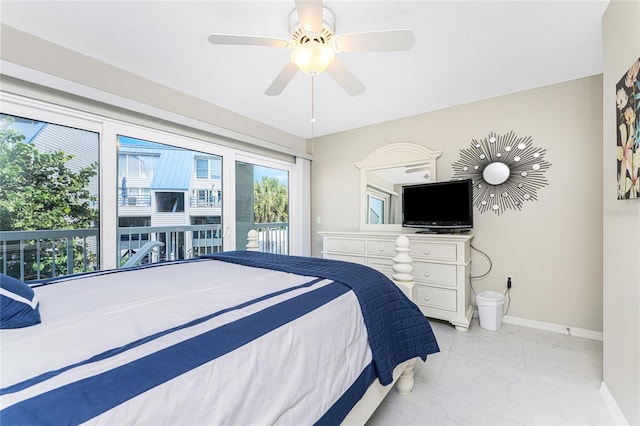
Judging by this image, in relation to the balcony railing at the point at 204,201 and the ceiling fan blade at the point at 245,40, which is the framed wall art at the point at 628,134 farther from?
the balcony railing at the point at 204,201

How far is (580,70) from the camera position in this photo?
240 centimetres

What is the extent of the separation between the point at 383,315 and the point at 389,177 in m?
2.46

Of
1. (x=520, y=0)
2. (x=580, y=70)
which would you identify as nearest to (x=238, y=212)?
(x=520, y=0)

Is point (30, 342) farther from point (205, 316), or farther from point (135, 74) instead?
point (135, 74)

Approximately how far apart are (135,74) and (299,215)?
255 centimetres

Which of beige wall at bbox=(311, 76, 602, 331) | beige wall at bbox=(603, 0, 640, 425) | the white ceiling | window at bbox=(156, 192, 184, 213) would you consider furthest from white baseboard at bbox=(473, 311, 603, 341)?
window at bbox=(156, 192, 184, 213)

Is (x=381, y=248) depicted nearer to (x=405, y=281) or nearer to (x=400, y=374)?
(x=405, y=281)

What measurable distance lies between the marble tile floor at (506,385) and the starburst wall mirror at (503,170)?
1.30 meters

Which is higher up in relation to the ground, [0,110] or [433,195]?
[0,110]

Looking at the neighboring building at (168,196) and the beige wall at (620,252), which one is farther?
the neighboring building at (168,196)

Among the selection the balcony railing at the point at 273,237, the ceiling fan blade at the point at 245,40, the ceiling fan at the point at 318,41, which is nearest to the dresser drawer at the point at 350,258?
the balcony railing at the point at 273,237

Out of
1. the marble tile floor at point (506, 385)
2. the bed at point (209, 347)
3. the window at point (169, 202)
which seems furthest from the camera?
the window at point (169, 202)

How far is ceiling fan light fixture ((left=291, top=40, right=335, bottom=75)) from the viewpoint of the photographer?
158 cm

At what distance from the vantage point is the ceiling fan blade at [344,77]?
1.75 meters
